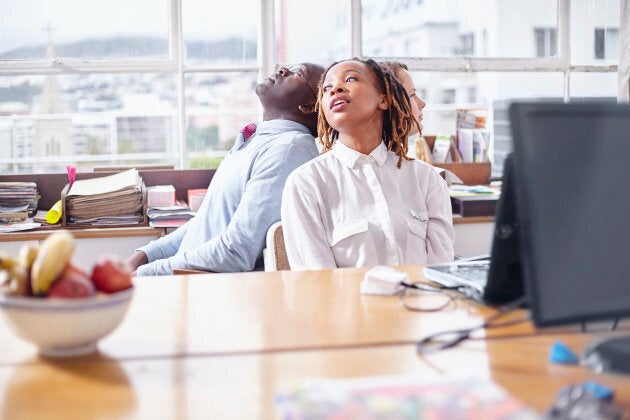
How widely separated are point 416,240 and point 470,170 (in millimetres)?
2008

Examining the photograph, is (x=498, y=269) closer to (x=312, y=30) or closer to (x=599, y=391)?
(x=599, y=391)

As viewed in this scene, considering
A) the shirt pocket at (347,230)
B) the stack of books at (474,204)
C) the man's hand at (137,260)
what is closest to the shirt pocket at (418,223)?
the shirt pocket at (347,230)

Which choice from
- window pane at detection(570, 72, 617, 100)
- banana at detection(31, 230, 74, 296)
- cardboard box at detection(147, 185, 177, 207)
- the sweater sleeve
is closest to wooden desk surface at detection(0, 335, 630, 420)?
banana at detection(31, 230, 74, 296)

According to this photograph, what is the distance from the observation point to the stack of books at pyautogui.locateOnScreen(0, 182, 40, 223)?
3541 millimetres

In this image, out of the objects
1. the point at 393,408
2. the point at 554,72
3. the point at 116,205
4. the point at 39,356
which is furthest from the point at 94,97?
the point at 393,408

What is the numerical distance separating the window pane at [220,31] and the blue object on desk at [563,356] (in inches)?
133

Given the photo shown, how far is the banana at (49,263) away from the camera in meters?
1.13

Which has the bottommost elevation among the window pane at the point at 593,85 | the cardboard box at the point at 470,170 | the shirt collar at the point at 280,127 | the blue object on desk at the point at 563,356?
the blue object on desk at the point at 563,356

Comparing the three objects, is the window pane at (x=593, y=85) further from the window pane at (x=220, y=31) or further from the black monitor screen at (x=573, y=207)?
the black monitor screen at (x=573, y=207)

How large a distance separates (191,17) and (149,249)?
5.10 ft

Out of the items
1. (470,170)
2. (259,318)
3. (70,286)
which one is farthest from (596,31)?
(70,286)

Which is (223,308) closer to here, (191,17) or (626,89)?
(191,17)

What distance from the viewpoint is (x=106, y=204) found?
138 inches

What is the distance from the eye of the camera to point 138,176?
380 cm
